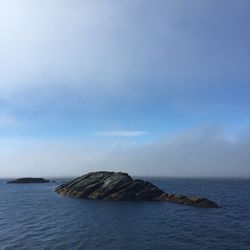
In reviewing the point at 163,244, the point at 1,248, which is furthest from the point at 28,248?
the point at 163,244

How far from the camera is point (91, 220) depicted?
68.4 metres

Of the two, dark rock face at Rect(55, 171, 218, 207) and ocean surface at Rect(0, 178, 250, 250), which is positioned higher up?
dark rock face at Rect(55, 171, 218, 207)

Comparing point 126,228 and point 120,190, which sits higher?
point 120,190

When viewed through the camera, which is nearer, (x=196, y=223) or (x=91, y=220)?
(x=196, y=223)

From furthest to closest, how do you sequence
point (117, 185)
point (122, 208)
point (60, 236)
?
1. point (117, 185)
2. point (122, 208)
3. point (60, 236)

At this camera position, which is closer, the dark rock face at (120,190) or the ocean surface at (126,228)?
the ocean surface at (126,228)

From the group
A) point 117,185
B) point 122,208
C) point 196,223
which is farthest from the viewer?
point 117,185

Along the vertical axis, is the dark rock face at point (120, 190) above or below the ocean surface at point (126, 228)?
above

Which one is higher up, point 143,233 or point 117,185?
point 117,185

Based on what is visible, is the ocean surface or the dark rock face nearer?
the ocean surface

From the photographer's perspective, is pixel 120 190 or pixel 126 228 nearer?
pixel 126 228

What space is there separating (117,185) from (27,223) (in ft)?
157

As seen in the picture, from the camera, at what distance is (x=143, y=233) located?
5528 centimetres

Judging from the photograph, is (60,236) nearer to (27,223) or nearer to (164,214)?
(27,223)
